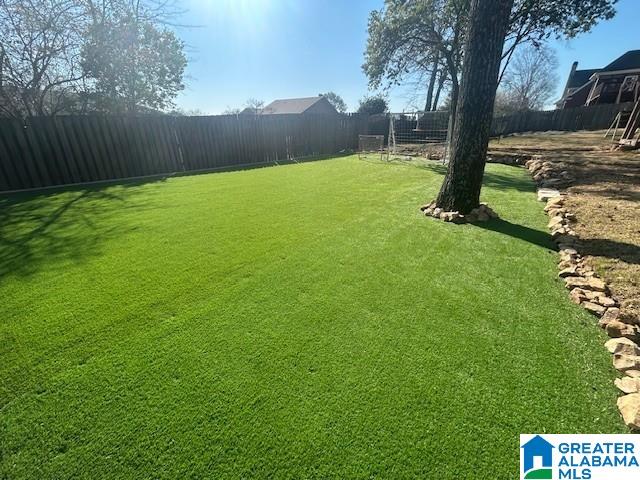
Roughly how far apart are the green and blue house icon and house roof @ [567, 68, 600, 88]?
44.1 meters

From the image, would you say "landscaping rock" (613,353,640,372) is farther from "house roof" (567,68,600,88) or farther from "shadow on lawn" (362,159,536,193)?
"house roof" (567,68,600,88)

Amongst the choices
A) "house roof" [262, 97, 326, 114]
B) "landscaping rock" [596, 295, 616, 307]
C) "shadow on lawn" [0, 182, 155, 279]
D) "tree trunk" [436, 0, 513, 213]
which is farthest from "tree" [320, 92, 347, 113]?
"landscaping rock" [596, 295, 616, 307]

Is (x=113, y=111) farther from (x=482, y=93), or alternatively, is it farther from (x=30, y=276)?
(x=482, y=93)

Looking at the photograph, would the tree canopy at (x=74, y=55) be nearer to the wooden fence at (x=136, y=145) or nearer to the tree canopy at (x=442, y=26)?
the wooden fence at (x=136, y=145)

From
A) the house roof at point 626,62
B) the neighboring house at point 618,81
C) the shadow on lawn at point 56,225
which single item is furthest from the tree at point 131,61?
the house roof at point 626,62

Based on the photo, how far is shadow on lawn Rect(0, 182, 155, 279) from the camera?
2.90m

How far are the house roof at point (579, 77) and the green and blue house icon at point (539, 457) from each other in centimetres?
4410

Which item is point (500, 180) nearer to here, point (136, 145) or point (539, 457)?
point (539, 457)

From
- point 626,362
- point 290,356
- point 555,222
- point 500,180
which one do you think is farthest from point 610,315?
point 500,180

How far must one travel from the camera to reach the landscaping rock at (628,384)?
1.33m

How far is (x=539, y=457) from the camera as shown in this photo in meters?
1.13

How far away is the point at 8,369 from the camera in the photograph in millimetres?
1538

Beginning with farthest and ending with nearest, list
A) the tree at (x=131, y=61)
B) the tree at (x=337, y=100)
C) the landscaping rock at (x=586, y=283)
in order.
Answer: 1. the tree at (x=337, y=100)
2. the tree at (x=131, y=61)
3. the landscaping rock at (x=586, y=283)

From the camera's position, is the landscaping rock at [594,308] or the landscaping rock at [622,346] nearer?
the landscaping rock at [622,346]
